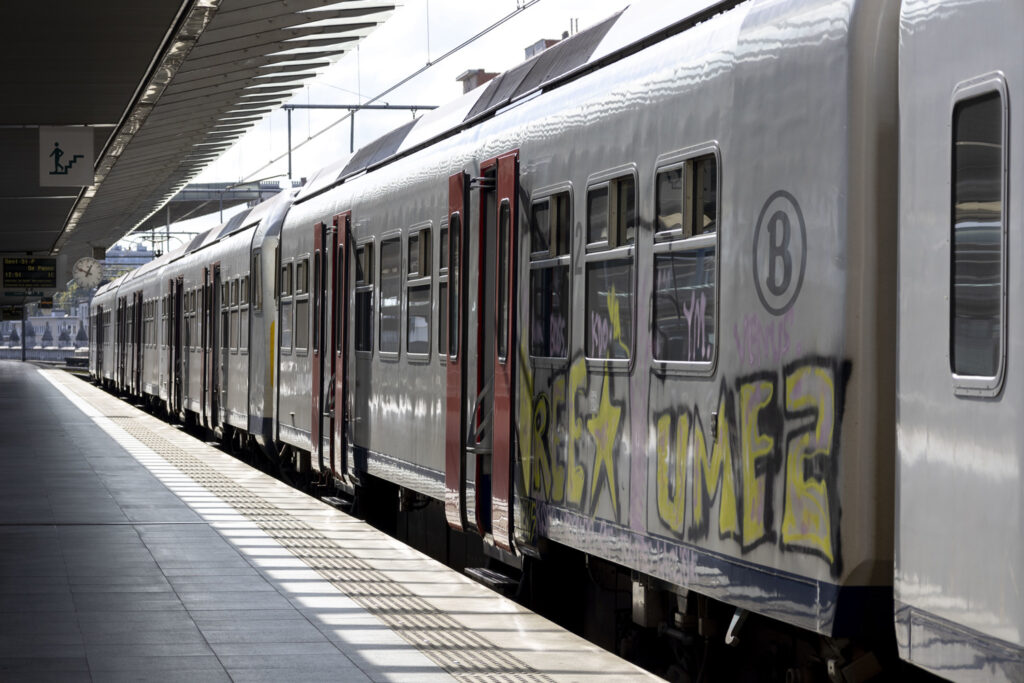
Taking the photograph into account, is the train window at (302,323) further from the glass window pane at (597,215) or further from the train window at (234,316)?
the glass window pane at (597,215)

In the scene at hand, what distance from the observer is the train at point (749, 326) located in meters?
4.77

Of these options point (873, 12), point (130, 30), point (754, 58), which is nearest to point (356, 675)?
point (754, 58)

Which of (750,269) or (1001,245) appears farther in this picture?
(750,269)

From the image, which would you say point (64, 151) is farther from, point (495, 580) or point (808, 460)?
point (808, 460)

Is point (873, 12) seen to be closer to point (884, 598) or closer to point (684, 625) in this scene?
point (884, 598)

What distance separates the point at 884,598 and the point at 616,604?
3633mm

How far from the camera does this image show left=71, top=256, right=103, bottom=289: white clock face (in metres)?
47.1

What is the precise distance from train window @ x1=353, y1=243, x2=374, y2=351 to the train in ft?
5.23

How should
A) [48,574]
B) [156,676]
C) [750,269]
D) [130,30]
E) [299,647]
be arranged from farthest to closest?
[130,30] → [48,574] → [299,647] → [156,676] → [750,269]

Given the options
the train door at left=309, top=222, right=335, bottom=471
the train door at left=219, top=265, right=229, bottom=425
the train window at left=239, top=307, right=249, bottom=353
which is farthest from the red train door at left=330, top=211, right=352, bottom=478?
the train door at left=219, top=265, right=229, bottom=425

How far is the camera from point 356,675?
7.11 metres

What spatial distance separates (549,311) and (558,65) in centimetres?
161

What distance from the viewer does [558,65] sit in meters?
9.26

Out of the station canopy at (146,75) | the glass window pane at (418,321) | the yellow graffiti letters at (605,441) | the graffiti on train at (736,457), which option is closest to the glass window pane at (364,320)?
the glass window pane at (418,321)
